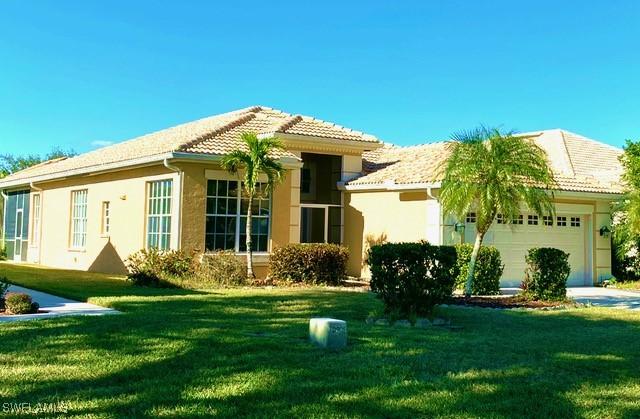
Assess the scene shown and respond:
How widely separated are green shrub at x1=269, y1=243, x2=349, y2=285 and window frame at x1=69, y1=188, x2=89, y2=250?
8.69 meters

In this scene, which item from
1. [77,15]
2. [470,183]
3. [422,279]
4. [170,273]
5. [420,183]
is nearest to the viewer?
[422,279]

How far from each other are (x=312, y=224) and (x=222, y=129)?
14.8ft

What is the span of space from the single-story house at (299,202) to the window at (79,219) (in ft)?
0.13

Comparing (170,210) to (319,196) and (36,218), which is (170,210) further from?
(36,218)

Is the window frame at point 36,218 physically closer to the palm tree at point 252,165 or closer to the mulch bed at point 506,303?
the palm tree at point 252,165

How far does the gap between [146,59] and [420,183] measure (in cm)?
1569

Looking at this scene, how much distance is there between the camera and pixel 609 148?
89.1ft

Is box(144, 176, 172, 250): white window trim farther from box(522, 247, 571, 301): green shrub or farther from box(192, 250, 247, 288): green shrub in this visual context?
box(522, 247, 571, 301): green shrub

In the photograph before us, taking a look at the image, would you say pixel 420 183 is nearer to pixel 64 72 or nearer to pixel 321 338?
pixel 321 338

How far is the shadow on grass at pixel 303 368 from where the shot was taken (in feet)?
18.1

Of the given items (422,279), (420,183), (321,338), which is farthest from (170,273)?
(321,338)

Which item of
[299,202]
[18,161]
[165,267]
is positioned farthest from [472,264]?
[18,161]

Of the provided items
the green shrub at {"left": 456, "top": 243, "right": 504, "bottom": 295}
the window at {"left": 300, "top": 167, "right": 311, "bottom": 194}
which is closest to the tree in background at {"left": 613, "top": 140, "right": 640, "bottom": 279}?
the green shrub at {"left": 456, "top": 243, "right": 504, "bottom": 295}

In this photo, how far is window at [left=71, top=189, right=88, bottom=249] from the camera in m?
23.6
